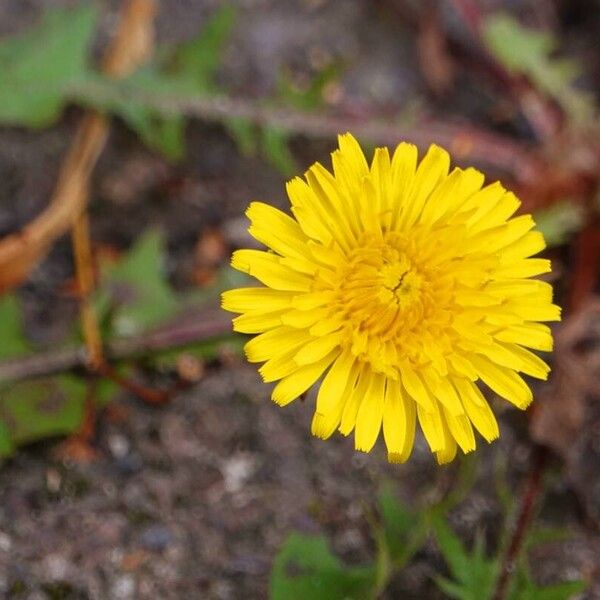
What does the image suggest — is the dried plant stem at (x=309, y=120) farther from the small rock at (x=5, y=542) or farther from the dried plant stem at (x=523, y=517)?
the small rock at (x=5, y=542)

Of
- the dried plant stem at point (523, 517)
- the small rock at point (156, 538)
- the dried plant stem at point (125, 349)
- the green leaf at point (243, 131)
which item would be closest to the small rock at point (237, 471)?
the small rock at point (156, 538)

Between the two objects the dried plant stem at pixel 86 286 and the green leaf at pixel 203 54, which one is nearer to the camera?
the dried plant stem at pixel 86 286

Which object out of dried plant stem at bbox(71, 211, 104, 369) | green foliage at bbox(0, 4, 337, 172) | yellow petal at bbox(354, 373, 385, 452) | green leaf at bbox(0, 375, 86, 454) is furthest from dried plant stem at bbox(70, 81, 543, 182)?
yellow petal at bbox(354, 373, 385, 452)

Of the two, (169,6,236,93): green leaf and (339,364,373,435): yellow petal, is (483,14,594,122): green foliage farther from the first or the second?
(339,364,373,435): yellow petal

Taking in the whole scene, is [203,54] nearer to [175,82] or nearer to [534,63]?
[175,82]

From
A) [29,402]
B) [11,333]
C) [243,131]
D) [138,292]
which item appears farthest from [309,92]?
[29,402]

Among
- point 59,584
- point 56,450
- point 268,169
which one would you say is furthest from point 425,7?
→ point 59,584

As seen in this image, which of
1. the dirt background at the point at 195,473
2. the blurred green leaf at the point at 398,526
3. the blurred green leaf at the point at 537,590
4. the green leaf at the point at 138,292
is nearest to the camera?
the blurred green leaf at the point at 537,590

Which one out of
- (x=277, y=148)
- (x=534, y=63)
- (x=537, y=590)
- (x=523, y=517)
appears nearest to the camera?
(x=537, y=590)
